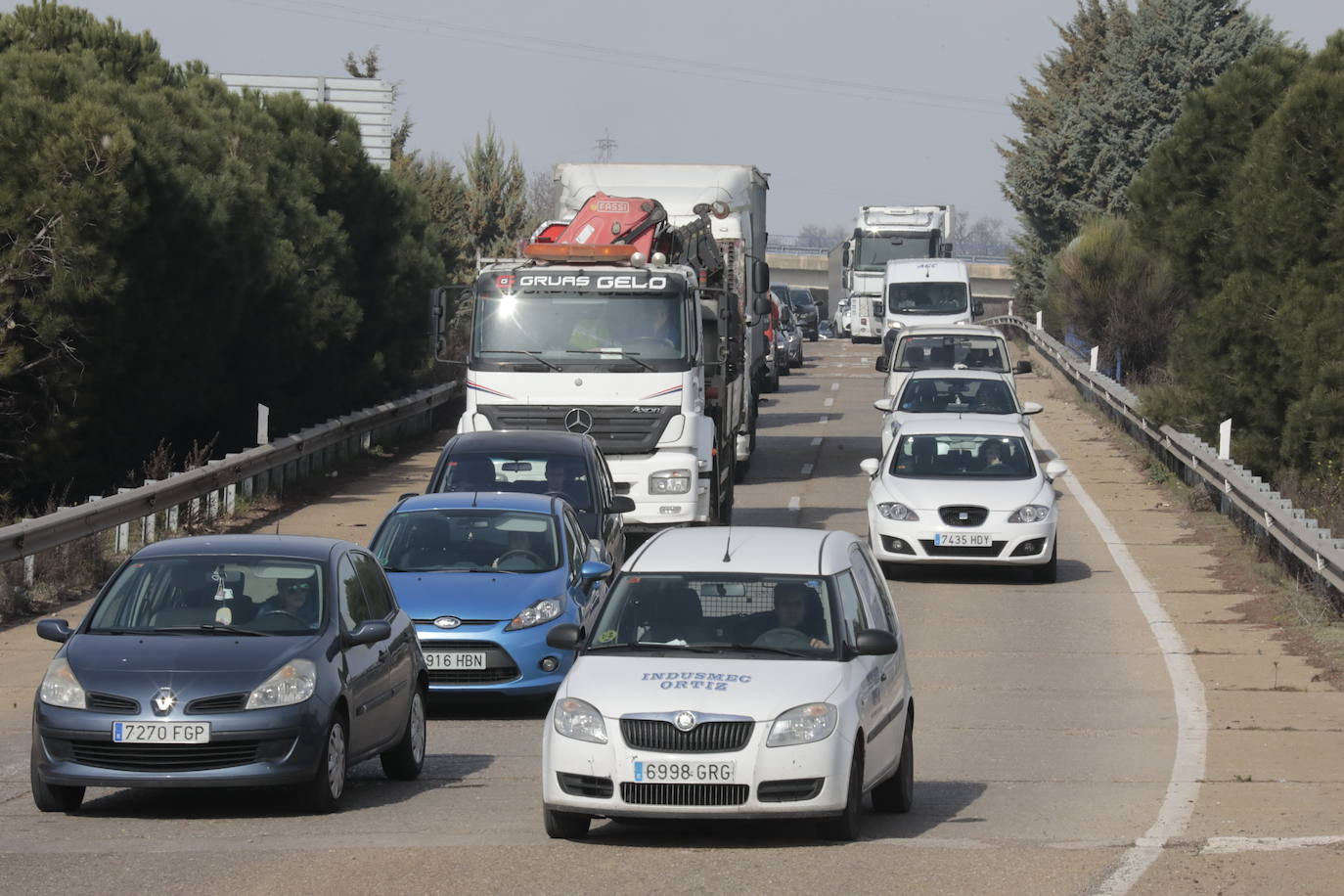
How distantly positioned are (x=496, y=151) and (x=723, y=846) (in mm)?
45818

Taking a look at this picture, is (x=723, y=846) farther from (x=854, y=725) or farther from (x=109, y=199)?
(x=109, y=199)

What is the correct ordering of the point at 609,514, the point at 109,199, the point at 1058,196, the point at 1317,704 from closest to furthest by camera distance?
1. the point at 1317,704
2. the point at 609,514
3. the point at 109,199
4. the point at 1058,196

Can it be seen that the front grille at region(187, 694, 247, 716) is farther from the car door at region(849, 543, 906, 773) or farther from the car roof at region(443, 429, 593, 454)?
the car roof at region(443, 429, 593, 454)

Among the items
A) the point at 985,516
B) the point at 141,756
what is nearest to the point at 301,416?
the point at 985,516

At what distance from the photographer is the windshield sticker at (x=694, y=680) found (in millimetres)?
9258

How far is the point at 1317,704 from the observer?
1473 cm

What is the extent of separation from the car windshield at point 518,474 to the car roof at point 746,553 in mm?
7375

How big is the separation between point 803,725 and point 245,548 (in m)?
3.50

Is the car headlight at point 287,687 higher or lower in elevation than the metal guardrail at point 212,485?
higher

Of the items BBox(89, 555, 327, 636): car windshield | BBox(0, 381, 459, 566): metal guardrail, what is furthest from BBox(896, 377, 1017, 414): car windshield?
BBox(89, 555, 327, 636): car windshield

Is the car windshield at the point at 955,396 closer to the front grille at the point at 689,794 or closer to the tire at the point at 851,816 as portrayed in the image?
the tire at the point at 851,816

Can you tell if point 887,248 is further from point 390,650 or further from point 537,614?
point 390,650

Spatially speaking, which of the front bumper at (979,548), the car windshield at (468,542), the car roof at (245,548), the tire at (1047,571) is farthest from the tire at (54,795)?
the tire at (1047,571)

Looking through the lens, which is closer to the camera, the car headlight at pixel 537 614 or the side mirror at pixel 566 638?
the side mirror at pixel 566 638
